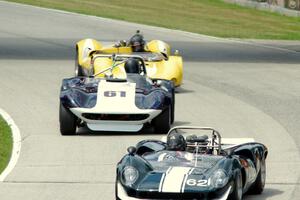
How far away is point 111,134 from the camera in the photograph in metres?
20.9

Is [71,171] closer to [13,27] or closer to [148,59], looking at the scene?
[148,59]

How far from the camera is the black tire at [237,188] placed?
537 inches

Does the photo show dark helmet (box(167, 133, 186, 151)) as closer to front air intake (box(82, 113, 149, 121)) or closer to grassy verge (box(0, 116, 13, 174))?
grassy verge (box(0, 116, 13, 174))

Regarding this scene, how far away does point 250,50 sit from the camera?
3856cm

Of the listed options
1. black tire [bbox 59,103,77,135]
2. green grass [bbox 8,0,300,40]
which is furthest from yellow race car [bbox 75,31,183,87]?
green grass [bbox 8,0,300,40]

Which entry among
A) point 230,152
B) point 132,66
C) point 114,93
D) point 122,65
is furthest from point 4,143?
point 122,65

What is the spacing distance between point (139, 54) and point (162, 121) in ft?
23.1

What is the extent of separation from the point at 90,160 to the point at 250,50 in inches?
826

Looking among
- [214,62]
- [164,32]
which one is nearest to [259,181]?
[214,62]

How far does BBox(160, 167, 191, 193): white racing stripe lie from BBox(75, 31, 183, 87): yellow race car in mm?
11349

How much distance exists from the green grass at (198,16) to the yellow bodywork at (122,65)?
14.1 meters

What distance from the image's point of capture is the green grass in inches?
1748

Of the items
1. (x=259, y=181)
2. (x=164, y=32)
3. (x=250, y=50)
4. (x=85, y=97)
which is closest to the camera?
(x=259, y=181)

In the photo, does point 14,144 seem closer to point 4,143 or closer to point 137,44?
point 4,143
